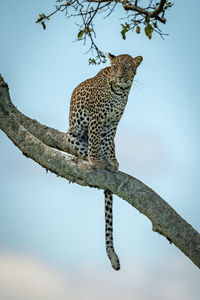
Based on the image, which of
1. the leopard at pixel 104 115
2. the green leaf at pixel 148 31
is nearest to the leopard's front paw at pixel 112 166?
the leopard at pixel 104 115

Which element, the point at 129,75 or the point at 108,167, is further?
the point at 129,75

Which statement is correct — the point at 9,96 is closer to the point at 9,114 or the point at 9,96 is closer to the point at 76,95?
the point at 9,114

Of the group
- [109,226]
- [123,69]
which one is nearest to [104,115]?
[123,69]

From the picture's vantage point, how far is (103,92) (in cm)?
946

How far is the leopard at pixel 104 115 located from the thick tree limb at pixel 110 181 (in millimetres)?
451

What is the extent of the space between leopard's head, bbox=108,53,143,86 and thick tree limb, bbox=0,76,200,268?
5.99 ft

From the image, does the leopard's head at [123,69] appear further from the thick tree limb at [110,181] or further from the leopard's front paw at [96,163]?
the thick tree limb at [110,181]

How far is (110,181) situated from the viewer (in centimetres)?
855

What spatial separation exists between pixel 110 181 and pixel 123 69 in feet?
7.06

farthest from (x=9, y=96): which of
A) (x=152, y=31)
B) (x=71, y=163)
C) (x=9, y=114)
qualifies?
(x=152, y=31)

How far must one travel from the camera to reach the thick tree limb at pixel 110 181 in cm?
823

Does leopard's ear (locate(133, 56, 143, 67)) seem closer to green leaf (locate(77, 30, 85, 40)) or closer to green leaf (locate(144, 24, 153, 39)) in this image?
green leaf (locate(77, 30, 85, 40))

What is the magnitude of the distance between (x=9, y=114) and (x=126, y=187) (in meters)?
2.20

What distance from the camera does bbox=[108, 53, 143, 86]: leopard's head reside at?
940 cm
